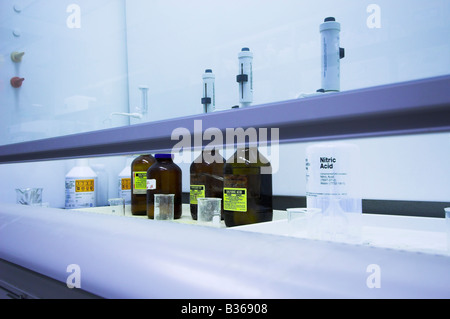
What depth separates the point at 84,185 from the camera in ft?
→ 5.18

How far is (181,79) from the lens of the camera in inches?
77.2

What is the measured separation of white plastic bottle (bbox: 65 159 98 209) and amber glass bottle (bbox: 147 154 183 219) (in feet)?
1.77

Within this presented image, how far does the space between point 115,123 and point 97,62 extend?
14.9 inches

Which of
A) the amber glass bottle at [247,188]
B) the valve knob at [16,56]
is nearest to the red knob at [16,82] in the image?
the valve knob at [16,56]

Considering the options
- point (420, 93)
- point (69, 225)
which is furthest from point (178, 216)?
point (420, 93)

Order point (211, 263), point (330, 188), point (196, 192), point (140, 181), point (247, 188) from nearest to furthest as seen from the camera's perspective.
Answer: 1. point (211, 263)
2. point (330, 188)
3. point (247, 188)
4. point (196, 192)
5. point (140, 181)

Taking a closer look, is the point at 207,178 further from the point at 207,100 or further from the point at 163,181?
the point at 207,100

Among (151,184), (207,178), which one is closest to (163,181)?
(151,184)

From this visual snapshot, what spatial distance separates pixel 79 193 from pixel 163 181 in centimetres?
59

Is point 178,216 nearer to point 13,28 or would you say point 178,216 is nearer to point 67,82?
point 67,82

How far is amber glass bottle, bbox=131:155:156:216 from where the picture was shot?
1.29 m

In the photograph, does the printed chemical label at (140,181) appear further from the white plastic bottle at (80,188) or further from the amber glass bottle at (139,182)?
the white plastic bottle at (80,188)

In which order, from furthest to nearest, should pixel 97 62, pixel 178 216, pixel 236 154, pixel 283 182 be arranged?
1. pixel 97 62
2. pixel 283 182
3. pixel 178 216
4. pixel 236 154

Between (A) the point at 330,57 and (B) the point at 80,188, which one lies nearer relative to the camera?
(A) the point at 330,57
